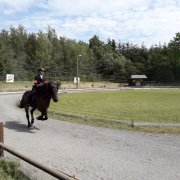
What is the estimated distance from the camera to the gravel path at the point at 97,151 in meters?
9.45

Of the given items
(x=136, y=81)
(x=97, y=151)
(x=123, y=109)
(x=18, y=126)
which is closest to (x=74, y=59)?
(x=136, y=81)

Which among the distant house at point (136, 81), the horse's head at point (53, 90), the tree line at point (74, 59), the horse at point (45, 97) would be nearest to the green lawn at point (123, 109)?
the horse at point (45, 97)

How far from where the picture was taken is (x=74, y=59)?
11481cm

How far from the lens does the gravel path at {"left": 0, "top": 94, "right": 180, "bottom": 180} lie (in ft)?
31.0

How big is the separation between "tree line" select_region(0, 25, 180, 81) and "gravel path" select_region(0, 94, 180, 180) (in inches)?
3020

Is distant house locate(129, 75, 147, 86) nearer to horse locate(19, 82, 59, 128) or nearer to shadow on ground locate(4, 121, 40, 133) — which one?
shadow on ground locate(4, 121, 40, 133)

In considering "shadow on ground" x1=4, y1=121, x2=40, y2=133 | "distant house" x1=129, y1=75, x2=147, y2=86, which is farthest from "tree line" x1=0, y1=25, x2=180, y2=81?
"shadow on ground" x1=4, y1=121, x2=40, y2=133

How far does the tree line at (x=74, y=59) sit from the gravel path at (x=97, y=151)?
76.7m

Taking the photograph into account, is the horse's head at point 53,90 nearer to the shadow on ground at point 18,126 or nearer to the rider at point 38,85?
the rider at point 38,85

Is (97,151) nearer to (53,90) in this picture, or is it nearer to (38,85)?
(53,90)

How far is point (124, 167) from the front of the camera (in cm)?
991

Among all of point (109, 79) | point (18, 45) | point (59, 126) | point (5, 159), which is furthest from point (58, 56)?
point (5, 159)

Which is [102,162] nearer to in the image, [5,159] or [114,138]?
[5,159]

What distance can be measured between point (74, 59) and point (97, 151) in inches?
4082
